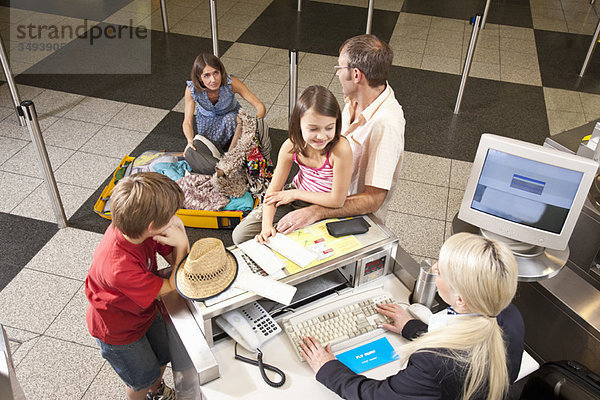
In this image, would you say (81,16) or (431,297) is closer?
(431,297)

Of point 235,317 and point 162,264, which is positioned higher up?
point 235,317

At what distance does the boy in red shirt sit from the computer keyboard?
51 centimetres

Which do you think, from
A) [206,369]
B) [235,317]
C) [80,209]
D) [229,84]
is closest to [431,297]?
[235,317]

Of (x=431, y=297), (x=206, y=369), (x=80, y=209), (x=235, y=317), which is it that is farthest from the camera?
(x=80, y=209)

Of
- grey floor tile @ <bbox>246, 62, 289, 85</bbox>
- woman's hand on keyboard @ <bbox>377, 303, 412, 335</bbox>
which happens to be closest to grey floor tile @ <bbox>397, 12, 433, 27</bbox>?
grey floor tile @ <bbox>246, 62, 289, 85</bbox>

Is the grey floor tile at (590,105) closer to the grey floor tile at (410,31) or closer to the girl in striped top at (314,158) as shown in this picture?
the grey floor tile at (410,31)

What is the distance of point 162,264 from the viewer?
3.32 meters

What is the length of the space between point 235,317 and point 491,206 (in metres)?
1.30

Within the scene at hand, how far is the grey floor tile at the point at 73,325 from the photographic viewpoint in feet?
9.24

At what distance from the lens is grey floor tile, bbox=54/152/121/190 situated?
3973mm

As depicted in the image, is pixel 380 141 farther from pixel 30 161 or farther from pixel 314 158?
pixel 30 161

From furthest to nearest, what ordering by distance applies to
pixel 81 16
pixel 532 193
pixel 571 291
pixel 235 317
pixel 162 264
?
1. pixel 81 16
2. pixel 162 264
3. pixel 571 291
4. pixel 532 193
5. pixel 235 317

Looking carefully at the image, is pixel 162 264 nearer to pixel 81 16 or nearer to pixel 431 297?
pixel 431 297

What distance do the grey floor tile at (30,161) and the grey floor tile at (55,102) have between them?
0.57m
